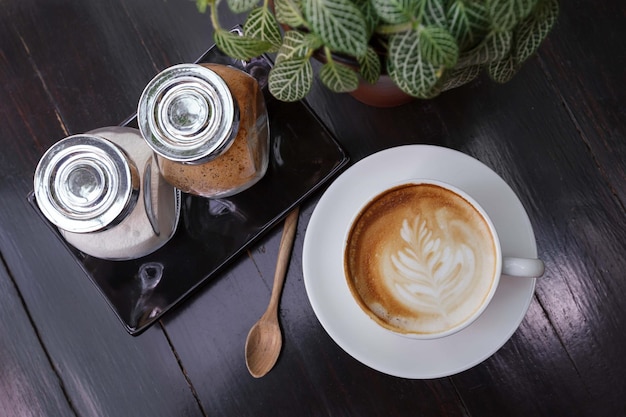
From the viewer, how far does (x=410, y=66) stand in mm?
529

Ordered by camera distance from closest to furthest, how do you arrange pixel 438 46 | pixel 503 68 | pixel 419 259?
pixel 438 46 → pixel 503 68 → pixel 419 259

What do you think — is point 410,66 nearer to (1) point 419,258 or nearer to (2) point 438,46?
(2) point 438,46

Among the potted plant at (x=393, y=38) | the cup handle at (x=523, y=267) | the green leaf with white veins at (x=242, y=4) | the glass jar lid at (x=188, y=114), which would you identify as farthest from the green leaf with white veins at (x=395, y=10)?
the cup handle at (x=523, y=267)

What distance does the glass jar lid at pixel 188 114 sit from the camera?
0.66 meters

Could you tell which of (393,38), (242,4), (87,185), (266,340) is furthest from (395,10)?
(266,340)

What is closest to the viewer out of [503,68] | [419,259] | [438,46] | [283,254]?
[438,46]

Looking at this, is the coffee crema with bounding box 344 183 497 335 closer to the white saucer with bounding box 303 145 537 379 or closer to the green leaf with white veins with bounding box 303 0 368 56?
the white saucer with bounding box 303 145 537 379

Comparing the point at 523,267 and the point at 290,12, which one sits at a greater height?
the point at 290,12

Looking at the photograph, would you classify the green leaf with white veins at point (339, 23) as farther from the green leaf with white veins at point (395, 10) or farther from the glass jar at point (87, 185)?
the glass jar at point (87, 185)

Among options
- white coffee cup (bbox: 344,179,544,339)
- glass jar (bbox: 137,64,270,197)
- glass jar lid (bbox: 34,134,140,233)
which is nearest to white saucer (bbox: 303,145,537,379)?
white coffee cup (bbox: 344,179,544,339)

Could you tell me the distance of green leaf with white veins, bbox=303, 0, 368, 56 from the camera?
500 mm

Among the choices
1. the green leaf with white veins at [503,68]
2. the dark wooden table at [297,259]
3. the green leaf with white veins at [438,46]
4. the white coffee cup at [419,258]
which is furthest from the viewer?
the dark wooden table at [297,259]

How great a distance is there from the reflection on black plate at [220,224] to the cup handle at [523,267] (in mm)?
260

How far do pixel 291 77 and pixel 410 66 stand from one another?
0.12 m
